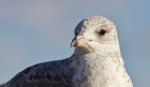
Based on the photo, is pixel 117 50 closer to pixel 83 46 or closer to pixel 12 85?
pixel 83 46

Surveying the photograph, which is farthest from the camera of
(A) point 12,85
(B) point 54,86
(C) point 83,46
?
(A) point 12,85

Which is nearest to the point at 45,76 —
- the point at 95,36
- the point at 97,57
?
the point at 97,57

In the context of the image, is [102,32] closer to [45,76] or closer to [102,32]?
[102,32]

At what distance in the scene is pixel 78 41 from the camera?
860 cm

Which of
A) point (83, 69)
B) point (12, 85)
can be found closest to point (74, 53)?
point (83, 69)

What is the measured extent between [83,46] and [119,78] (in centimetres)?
79

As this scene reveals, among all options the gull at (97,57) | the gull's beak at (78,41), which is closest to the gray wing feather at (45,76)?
the gull at (97,57)

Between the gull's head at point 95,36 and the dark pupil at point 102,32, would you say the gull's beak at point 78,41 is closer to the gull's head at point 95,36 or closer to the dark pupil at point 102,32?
the gull's head at point 95,36

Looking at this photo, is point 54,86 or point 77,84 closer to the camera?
point 77,84

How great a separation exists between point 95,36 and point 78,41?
350 millimetres

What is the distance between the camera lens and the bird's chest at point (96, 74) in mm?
8781

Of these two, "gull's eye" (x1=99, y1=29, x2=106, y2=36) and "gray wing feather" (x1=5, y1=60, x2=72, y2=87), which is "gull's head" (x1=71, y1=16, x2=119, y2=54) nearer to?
"gull's eye" (x1=99, y1=29, x2=106, y2=36)

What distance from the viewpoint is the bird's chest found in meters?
8.78

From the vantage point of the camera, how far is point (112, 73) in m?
8.92
